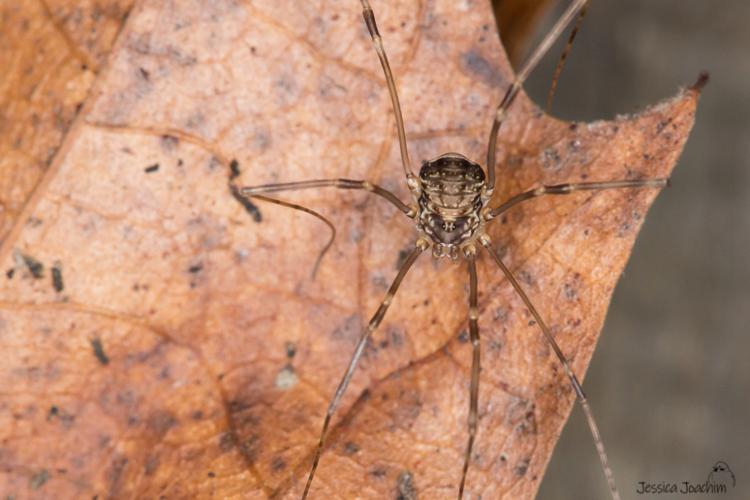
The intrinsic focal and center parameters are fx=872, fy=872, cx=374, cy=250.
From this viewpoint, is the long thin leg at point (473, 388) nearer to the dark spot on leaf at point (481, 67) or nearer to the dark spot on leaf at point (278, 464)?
the dark spot on leaf at point (278, 464)

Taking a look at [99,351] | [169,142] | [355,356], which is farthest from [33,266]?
[355,356]

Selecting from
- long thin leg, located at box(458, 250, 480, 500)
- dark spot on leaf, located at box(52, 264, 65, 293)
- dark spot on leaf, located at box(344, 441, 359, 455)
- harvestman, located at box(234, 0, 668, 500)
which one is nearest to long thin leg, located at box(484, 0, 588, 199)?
harvestman, located at box(234, 0, 668, 500)

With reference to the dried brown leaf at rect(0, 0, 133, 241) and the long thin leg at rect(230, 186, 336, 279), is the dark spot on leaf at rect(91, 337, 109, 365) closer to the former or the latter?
the dried brown leaf at rect(0, 0, 133, 241)

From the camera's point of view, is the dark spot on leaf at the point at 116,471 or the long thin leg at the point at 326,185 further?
the long thin leg at the point at 326,185

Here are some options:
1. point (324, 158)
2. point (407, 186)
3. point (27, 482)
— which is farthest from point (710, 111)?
point (27, 482)

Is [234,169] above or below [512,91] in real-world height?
below

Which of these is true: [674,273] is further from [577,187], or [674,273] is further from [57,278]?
[57,278]

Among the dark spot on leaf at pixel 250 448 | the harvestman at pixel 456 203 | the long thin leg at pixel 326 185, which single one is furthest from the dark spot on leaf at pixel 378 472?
the long thin leg at pixel 326 185
